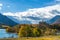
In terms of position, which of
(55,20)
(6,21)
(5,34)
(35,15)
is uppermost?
(35,15)

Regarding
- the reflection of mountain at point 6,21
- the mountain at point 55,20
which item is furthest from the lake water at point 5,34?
the mountain at point 55,20

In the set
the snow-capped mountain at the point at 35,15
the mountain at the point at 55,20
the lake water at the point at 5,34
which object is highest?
the snow-capped mountain at the point at 35,15

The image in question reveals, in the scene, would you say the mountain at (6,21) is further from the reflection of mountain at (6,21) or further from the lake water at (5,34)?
the lake water at (5,34)

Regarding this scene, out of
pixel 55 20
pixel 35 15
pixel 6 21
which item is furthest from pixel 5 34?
pixel 55 20

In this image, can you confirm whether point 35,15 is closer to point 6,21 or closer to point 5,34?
point 6,21

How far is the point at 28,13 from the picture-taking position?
29.1 ft

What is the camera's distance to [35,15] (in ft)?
29.6

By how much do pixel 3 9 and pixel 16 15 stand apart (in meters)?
0.71

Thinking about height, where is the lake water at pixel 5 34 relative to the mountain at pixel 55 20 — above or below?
below

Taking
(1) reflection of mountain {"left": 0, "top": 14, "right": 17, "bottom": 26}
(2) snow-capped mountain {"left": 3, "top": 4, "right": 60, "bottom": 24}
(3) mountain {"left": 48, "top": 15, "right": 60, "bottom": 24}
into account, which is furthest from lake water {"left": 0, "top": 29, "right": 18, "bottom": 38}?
(3) mountain {"left": 48, "top": 15, "right": 60, "bottom": 24}

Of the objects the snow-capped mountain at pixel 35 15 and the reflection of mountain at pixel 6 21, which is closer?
the reflection of mountain at pixel 6 21

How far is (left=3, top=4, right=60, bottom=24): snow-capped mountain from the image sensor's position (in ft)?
28.7

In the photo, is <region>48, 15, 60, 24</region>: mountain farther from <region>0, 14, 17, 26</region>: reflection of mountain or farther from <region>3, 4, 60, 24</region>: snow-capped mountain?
<region>0, 14, 17, 26</region>: reflection of mountain

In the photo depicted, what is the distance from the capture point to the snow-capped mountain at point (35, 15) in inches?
344
